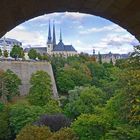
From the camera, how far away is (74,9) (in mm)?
2430

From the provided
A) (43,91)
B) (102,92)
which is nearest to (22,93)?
(43,91)

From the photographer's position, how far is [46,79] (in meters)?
48.2

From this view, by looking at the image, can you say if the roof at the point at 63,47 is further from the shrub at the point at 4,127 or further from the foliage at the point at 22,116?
the foliage at the point at 22,116

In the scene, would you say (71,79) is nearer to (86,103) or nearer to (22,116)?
(86,103)

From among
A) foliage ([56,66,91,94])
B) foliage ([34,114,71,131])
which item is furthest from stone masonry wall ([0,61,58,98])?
foliage ([34,114,71,131])

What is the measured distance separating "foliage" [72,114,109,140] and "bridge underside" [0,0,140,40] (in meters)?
20.5

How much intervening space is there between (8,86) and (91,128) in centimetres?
2627

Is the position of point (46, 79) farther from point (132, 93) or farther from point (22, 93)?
point (132, 93)

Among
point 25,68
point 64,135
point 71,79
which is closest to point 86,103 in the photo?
point 64,135

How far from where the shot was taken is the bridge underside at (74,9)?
2215 mm

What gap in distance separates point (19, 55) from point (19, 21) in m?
64.6

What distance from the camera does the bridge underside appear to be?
2215 millimetres

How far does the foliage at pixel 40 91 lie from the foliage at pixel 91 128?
803 inches

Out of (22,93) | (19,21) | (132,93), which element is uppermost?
(19,21)
